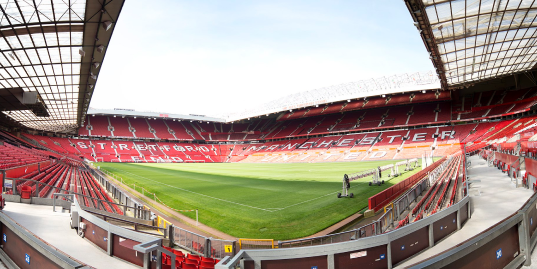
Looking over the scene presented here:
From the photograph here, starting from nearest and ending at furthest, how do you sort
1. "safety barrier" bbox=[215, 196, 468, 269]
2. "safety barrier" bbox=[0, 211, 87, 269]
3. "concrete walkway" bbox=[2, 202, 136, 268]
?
"safety barrier" bbox=[0, 211, 87, 269]
"safety barrier" bbox=[215, 196, 468, 269]
"concrete walkway" bbox=[2, 202, 136, 268]

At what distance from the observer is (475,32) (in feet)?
64.1

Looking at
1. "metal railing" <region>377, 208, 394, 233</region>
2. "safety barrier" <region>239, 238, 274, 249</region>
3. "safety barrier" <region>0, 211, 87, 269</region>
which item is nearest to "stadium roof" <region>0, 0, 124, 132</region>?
"safety barrier" <region>0, 211, 87, 269</region>

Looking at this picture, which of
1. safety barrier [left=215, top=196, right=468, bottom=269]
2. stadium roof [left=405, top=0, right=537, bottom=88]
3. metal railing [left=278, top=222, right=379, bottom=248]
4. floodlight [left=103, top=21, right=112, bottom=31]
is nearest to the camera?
safety barrier [left=215, top=196, right=468, bottom=269]

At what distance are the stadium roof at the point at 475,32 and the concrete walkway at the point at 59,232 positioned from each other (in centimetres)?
1719

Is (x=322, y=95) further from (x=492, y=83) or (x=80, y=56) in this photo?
(x=80, y=56)

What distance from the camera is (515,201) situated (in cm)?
1142

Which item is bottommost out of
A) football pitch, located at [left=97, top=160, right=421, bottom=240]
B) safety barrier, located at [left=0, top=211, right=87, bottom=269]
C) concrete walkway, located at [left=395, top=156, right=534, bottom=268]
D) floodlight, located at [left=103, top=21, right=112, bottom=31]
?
football pitch, located at [left=97, top=160, right=421, bottom=240]

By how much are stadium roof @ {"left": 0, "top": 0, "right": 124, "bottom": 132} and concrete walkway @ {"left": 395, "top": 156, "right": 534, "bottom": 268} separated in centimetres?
1390

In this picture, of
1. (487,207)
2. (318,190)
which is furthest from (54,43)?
(487,207)

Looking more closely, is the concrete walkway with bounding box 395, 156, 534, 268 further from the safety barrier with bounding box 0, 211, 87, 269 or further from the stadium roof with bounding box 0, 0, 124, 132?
the stadium roof with bounding box 0, 0, 124, 132

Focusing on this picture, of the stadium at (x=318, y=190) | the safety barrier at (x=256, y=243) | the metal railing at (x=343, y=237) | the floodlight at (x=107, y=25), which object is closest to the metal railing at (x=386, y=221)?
the stadium at (x=318, y=190)

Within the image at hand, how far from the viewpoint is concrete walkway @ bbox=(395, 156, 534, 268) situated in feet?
26.0

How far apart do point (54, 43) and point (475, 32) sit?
83.2ft

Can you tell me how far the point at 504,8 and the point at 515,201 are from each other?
11.2 meters
